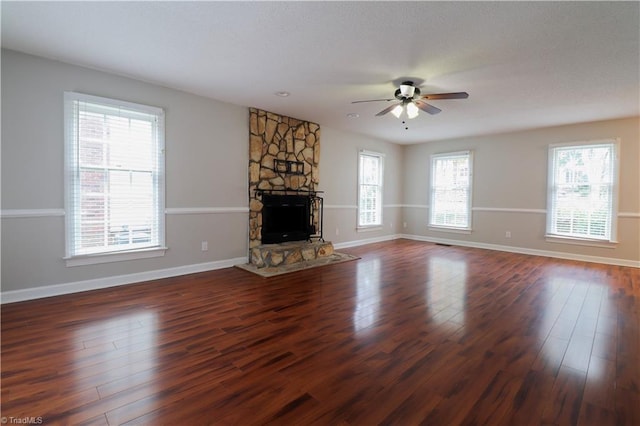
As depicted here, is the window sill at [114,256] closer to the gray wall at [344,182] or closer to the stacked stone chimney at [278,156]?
the stacked stone chimney at [278,156]

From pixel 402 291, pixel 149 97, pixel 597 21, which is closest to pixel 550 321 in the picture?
pixel 402 291

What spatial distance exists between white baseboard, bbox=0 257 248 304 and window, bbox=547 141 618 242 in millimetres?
6185

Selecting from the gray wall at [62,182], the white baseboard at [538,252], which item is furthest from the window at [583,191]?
the gray wall at [62,182]

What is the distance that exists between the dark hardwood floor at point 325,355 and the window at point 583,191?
202cm

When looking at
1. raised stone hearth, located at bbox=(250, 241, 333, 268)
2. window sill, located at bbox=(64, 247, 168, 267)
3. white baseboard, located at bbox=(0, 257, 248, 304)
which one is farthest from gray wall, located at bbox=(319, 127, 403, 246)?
window sill, located at bbox=(64, 247, 168, 267)

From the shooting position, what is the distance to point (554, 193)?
5.89m

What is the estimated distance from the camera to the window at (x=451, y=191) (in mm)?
7152

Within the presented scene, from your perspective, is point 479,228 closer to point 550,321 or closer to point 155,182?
point 550,321

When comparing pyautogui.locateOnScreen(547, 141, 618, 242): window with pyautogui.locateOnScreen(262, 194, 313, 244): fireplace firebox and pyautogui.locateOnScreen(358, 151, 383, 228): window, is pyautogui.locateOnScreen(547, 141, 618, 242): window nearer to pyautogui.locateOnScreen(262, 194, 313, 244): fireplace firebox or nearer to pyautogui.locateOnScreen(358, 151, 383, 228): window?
pyautogui.locateOnScreen(358, 151, 383, 228): window

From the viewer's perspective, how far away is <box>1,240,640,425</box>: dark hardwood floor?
1635 mm

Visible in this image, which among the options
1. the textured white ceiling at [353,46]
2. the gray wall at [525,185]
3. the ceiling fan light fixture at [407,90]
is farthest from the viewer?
the gray wall at [525,185]

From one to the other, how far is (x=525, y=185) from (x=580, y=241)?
1403 mm

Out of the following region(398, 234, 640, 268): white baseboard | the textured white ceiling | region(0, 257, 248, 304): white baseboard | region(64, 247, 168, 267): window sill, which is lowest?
region(0, 257, 248, 304): white baseboard

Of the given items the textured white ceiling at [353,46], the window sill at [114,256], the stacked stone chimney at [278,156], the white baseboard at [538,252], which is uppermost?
the textured white ceiling at [353,46]
